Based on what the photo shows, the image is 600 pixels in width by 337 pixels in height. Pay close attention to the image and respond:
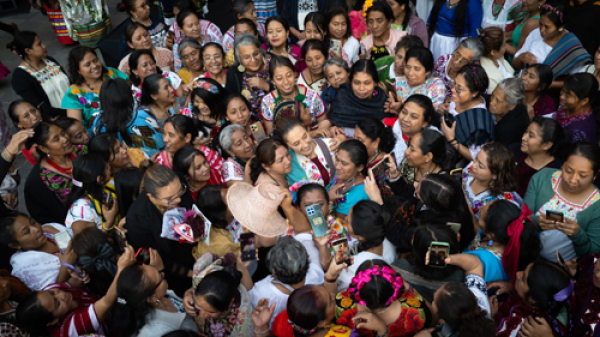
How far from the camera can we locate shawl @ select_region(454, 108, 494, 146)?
3303mm

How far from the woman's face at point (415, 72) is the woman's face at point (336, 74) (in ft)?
1.87

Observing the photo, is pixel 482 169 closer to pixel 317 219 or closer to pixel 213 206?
pixel 317 219

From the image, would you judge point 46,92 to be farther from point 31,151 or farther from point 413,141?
point 413,141

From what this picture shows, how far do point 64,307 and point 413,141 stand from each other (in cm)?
250

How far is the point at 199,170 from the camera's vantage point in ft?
9.87

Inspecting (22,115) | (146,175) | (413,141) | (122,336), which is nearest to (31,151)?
(22,115)

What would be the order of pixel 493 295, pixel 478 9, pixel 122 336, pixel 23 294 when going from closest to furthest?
pixel 122 336 < pixel 493 295 < pixel 23 294 < pixel 478 9

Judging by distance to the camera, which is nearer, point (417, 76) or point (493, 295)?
point (493, 295)

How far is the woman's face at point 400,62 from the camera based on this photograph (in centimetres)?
395

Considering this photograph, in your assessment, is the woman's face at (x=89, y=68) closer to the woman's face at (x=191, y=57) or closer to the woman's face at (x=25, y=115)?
the woman's face at (x=25, y=115)

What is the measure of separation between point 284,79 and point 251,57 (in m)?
0.53

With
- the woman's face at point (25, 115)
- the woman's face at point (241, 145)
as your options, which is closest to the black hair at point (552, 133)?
the woman's face at point (241, 145)

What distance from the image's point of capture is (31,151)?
3508mm

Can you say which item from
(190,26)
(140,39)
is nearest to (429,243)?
(190,26)
